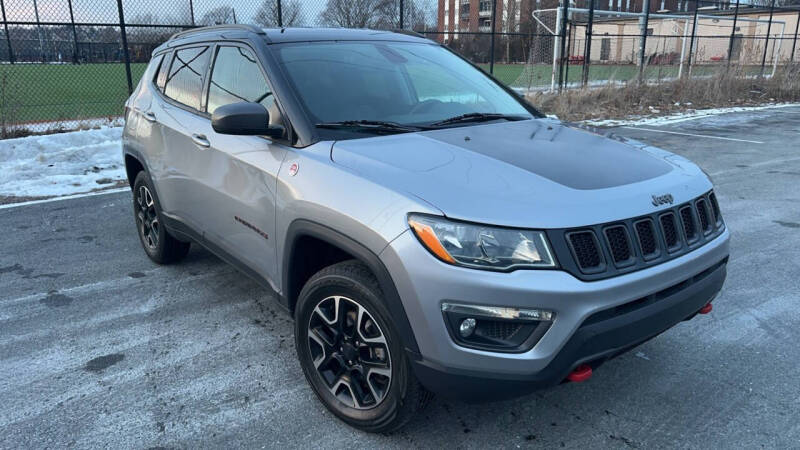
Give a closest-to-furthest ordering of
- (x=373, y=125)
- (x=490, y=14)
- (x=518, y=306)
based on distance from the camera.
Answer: (x=518, y=306)
(x=373, y=125)
(x=490, y=14)

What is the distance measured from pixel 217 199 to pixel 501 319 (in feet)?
6.64

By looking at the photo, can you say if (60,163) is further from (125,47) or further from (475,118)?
(475,118)

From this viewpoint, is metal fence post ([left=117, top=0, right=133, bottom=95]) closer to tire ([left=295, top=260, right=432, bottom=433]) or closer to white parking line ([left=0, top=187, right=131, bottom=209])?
white parking line ([left=0, top=187, right=131, bottom=209])

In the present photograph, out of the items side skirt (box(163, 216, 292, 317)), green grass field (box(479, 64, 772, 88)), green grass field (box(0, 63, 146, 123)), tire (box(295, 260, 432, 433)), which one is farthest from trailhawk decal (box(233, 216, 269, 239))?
green grass field (box(479, 64, 772, 88))

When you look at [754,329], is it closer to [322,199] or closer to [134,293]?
[322,199]

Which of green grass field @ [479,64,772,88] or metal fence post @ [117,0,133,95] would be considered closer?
metal fence post @ [117,0,133,95]

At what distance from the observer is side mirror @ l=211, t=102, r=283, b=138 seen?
9.22 ft

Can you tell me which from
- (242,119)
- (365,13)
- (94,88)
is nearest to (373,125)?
(242,119)

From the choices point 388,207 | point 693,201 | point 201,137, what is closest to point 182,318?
point 201,137

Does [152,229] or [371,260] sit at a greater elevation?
[371,260]

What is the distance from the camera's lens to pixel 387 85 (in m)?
3.45

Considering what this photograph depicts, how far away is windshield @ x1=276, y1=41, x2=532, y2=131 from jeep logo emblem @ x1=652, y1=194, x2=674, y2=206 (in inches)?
48.0

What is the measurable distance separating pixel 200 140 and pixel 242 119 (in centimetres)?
93

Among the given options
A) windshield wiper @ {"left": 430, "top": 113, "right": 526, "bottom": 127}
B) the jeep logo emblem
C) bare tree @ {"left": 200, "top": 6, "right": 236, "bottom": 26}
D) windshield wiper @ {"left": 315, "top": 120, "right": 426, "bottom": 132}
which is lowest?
the jeep logo emblem
